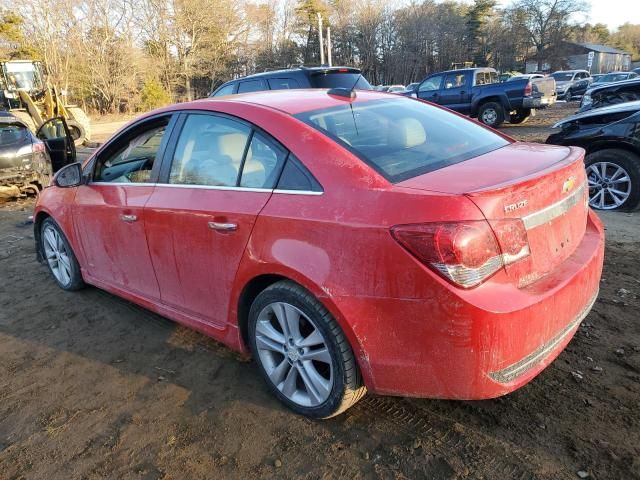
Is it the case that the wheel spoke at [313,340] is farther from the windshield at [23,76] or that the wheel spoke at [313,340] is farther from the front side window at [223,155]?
the windshield at [23,76]

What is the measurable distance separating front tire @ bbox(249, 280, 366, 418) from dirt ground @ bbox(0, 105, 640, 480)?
133 millimetres

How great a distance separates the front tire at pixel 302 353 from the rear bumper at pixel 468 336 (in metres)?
0.16

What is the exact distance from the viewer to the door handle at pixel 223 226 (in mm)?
2545

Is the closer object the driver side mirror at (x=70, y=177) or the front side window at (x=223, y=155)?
the front side window at (x=223, y=155)

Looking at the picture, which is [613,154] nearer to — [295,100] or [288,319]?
[295,100]

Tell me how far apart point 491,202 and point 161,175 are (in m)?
2.05

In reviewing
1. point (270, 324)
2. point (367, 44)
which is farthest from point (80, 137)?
point (367, 44)

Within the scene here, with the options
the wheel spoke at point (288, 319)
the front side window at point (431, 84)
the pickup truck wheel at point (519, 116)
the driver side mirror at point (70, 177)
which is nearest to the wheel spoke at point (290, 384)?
the wheel spoke at point (288, 319)

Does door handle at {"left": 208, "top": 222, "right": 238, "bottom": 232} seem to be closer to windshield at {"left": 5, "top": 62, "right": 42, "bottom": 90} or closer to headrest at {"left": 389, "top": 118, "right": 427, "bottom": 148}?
headrest at {"left": 389, "top": 118, "right": 427, "bottom": 148}

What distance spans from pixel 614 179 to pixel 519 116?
11197 mm

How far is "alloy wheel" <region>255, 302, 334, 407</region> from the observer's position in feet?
7.86

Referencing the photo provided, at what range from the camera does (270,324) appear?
2580mm

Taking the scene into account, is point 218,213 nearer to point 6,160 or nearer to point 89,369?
point 89,369

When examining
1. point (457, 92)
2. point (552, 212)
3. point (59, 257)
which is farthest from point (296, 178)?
point (457, 92)
